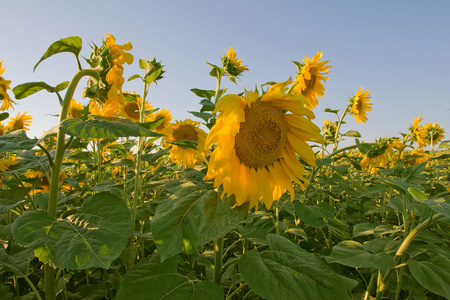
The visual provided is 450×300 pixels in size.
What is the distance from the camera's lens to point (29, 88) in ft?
4.35

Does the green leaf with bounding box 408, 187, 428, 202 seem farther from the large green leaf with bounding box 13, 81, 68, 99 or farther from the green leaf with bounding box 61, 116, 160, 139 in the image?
the large green leaf with bounding box 13, 81, 68, 99

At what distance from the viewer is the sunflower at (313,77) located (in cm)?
298

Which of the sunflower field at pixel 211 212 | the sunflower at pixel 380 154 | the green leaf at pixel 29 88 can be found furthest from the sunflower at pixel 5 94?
the sunflower at pixel 380 154

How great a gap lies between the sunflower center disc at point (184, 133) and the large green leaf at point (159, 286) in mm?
1886

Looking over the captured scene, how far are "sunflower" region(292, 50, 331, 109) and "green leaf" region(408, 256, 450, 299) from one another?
200 cm

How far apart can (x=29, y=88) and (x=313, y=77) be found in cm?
262

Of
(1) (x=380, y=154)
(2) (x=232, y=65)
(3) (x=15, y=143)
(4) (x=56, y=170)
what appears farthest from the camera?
(1) (x=380, y=154)

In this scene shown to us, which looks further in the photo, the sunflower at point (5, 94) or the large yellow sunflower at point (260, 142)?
the sunflower at point (5, 94)

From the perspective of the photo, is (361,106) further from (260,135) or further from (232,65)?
(260,135)

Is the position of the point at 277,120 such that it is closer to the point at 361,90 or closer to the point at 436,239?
the point at 436,239

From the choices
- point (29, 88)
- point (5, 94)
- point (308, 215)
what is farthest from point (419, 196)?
point (5, 94)

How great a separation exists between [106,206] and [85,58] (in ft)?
2.56

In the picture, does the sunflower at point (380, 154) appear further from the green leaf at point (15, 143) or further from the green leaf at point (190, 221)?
the green leaf at point (15, 143)

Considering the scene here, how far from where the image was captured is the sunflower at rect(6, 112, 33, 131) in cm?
557
